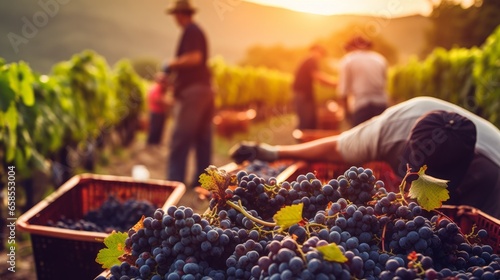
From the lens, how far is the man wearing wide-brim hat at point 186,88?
19.2 feet

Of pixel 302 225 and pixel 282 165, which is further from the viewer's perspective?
pixel 282 165

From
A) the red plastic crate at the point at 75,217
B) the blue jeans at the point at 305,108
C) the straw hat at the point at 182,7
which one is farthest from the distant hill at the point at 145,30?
the blue jeans at the point at 305,108

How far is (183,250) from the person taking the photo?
119cm

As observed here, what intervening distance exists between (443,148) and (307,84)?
23.9 feet

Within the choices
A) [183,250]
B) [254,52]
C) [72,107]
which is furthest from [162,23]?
[183,250]

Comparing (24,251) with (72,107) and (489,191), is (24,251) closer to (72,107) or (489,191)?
(72,107)

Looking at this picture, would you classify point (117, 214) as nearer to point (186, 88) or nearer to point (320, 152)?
point (320, 152)

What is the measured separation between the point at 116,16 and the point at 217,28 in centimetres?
1964

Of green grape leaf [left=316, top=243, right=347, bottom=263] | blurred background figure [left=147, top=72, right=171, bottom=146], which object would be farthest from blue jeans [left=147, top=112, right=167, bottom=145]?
green grape leaf [left=316, top=243, right=347, bottom=263]

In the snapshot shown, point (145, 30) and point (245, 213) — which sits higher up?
point (245, 213)

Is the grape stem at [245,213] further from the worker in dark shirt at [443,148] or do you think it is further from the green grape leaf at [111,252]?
the worker in dark shirt at [443,148]

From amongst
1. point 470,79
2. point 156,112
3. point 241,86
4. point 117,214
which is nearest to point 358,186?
point 117,214

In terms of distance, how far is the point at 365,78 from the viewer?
649 centimetres

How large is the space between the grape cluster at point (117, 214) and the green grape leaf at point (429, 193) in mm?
1706
